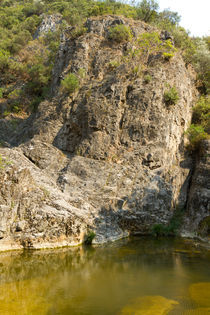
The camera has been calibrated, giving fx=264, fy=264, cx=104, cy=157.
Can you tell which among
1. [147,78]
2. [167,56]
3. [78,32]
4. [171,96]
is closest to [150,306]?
[171,96]

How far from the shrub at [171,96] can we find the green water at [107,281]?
11.0 m

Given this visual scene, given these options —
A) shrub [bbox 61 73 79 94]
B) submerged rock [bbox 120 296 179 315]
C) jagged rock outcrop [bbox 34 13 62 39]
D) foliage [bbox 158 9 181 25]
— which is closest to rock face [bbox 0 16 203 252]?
shrub [bbox 61 73 79 94]

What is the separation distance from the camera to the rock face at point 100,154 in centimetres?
1291

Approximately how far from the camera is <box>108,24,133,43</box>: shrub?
22.8 meters

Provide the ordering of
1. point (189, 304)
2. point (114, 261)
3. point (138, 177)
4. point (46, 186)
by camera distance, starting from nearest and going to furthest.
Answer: point (189, 304)
point (114, 261)
point (46, 186)
point (138, 177)

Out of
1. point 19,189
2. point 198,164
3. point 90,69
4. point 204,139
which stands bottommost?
point 19,189

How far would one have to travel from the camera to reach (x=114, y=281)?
8273 millimetres

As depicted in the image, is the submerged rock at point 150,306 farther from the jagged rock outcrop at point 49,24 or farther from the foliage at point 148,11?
the jagged rock outcrop at point 49,24

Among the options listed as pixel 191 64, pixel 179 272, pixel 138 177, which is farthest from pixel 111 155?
pixel 191 64

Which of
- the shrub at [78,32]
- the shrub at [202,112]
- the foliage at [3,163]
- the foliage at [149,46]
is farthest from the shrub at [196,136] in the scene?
the shrub at [78,32]

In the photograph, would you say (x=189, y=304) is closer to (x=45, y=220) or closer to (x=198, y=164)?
(x=45, y=220)

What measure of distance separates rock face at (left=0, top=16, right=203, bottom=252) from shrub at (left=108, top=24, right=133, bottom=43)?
0.61 meters

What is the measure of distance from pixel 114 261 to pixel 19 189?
5735 mm

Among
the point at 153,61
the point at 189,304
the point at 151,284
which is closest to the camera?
the point at 189,304
